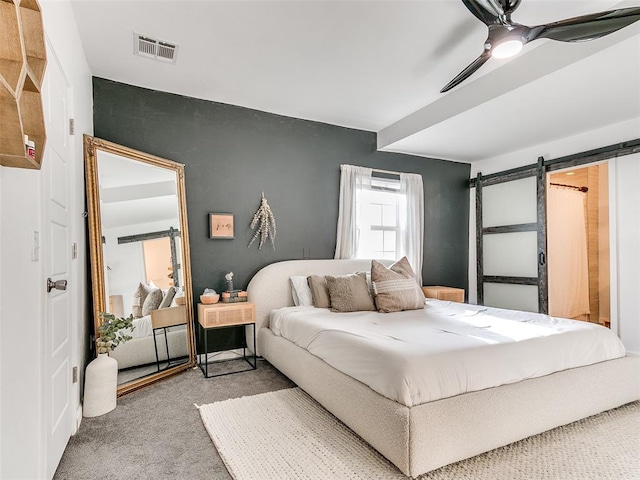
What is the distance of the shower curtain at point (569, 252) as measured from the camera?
17.7 feet

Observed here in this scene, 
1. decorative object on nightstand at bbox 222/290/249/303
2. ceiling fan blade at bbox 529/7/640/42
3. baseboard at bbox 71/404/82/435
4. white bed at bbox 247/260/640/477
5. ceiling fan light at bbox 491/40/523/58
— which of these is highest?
ceiling fan light at bbox 491/40/523/58

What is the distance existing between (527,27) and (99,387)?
355 centimetres

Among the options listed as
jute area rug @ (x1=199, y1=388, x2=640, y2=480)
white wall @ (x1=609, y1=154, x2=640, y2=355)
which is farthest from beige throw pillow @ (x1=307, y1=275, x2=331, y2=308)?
white wall @ (x1=609, y1=154, x2=640, y2=355)

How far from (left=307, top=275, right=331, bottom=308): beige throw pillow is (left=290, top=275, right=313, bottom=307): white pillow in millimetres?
69

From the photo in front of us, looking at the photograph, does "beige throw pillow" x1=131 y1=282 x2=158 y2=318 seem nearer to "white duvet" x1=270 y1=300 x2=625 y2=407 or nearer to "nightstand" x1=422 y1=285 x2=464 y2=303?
"white duvet" x1=270 y1=300 x2=625 y2=407

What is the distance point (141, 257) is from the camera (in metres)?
3.18

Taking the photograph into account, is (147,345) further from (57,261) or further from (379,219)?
(379,219)

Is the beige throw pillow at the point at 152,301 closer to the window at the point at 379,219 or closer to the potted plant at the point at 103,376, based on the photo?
the potted plant at the point at 103,376

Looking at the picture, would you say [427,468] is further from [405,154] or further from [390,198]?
[405,154]

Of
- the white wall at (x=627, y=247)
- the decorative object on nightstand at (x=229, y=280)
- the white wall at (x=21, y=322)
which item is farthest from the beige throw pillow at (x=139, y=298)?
the white wall at (x=627, y=247)

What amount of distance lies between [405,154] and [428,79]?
1.77 m

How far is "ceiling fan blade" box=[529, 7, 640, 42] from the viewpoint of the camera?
6.14 feet

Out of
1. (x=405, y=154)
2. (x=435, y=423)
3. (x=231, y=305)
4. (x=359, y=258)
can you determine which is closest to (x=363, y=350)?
(x=435, y=423)

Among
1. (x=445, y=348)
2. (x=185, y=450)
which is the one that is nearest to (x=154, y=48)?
(x=185, y=450)
